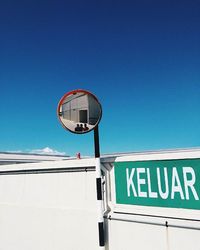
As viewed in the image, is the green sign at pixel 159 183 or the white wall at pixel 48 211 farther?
the white wall at pixel 48 211

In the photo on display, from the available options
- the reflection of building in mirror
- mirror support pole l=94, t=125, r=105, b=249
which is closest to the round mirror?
the reflection of building in mirror

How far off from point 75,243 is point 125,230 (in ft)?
2.48

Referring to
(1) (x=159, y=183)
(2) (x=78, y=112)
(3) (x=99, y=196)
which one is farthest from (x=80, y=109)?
(1) (x=159, y=183)

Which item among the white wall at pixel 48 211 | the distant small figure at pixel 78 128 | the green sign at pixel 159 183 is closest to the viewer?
the green sign at pixel 159 183

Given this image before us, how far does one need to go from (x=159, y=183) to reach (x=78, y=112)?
1.25 meters

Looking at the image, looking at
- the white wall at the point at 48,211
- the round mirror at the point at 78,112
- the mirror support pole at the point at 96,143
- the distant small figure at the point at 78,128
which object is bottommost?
the white wall at the point at 48,211

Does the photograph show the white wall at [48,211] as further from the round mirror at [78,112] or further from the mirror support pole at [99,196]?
the round mirror at [78,112]

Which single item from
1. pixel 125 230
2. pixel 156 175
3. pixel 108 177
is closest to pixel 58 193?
pixel 108 177

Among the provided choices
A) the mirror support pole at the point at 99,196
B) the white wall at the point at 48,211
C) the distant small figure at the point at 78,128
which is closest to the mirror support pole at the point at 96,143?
the mirror support pole at the point at 99,196

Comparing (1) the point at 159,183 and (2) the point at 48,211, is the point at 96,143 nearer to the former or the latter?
(1) the point at 159,183

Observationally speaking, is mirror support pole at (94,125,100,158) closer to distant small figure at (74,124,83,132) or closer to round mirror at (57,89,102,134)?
round mirror at (57,89,102,134)

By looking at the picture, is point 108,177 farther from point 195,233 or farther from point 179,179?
point 195,233

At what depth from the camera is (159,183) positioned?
2693 millimetres

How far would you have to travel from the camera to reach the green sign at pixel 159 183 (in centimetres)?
252
